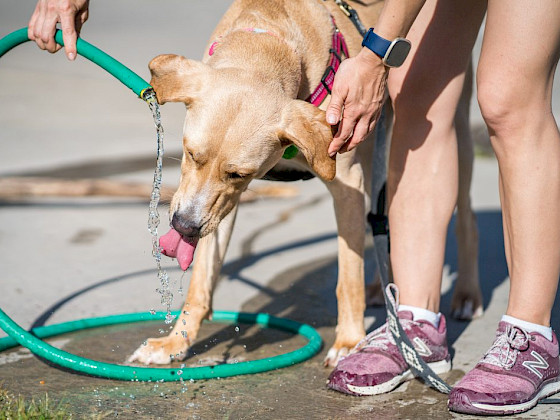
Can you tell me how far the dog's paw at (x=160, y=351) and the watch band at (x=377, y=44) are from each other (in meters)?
1.50

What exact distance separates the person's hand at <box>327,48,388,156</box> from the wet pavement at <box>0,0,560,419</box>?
99cm

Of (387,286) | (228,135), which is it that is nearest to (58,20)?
(228,135)

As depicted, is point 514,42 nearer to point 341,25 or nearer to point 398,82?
point 398,82

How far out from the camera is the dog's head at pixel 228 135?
2.87m

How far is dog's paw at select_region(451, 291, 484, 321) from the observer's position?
3.96m

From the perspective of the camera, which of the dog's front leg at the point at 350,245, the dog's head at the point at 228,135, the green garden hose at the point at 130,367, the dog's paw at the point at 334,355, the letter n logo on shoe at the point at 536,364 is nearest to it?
the letter n logo on shoe at the point at 536,364

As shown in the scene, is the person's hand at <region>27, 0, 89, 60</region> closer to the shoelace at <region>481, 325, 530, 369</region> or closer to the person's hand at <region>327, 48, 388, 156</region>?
the person's hand at <region>327, 48, 388, 156</region>

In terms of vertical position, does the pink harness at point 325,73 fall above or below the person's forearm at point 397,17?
below

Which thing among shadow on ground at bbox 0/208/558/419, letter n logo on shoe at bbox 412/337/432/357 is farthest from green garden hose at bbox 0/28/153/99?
letter n logo on shoe at bbox 412/337/432/357

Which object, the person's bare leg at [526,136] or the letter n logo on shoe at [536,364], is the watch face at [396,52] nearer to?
the person's bare leg at [526,136]

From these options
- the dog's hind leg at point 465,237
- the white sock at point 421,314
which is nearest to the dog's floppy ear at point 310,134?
the white sock at point 421,314

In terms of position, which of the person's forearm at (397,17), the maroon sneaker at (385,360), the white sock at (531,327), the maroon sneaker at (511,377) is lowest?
the maroon sneaker at (385,360)

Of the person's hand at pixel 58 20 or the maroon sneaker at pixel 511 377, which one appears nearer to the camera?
the maroon sneaker at pixel 511 377

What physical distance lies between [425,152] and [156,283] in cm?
193
